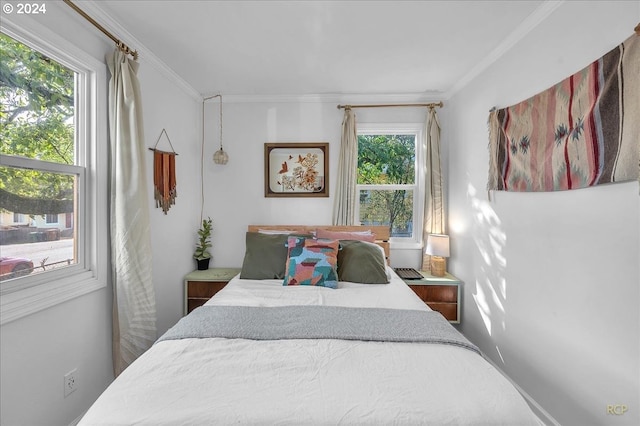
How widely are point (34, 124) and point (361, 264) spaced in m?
2.37

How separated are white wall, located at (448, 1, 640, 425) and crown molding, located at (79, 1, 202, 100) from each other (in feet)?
9.32

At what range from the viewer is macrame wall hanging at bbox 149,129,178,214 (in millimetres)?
2574

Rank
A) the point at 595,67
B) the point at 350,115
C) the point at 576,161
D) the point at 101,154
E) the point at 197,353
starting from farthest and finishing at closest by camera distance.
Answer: the point at 350,115 → the point at 101,154 → the point at 576,161 → the point at 595,67 → the point at 197,353

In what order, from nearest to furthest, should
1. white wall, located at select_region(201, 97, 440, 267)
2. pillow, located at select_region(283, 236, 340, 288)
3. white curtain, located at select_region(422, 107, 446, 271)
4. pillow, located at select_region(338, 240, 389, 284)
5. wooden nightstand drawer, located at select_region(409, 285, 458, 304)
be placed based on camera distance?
pillow, located at select_region(283, 236, 340, 288) < pillow, located at select_region(338, 240, 389, 284) < wooden nightstand drawer, located at select_region(409, 285, 458, 304) < white curtain, located at select_region(422, 107, 446, 271) < white wall, located at select_region(201, 97, 440, 267)

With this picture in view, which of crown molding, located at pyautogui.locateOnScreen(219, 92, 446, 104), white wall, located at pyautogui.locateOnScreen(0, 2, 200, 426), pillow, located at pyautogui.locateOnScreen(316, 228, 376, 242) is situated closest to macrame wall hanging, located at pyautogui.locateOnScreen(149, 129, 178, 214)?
white wall, located at pyautogui.locateOnScreen(0, 2, 200, 426)

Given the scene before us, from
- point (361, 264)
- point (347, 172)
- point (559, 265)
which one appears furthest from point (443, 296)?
point (347, 172)

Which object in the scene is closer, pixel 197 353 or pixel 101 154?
pixel 197 353

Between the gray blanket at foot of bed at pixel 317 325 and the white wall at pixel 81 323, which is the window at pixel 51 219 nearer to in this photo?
the white wall at pixel 81 323

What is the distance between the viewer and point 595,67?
58.5 inches

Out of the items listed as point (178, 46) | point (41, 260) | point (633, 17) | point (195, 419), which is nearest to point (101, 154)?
point (41, 260)

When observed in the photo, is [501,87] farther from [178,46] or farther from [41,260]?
[41,260]

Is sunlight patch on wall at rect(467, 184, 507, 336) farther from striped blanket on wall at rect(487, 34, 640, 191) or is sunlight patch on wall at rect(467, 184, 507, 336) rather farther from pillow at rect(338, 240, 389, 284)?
pillow at rect(338, 240, 389, 284)

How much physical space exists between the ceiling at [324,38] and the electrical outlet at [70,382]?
7.46 feet

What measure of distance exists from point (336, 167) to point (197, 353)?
2.46 m
